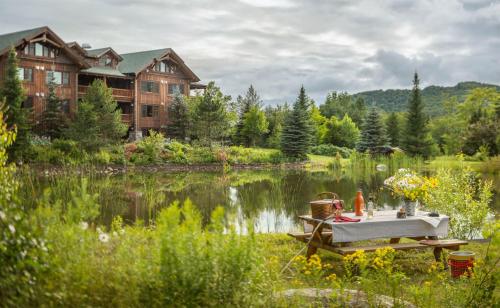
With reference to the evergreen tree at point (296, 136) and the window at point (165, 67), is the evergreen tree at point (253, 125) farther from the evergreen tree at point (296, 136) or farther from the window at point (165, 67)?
the window at point (165, 67)

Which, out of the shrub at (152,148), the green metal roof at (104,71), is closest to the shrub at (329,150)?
the shrub at (152,148)

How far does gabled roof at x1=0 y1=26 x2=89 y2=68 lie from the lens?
1264 inches

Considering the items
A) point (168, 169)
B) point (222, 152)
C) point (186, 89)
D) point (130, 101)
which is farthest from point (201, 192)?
point (186, 89)

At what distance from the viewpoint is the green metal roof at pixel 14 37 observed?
32597 millimetres

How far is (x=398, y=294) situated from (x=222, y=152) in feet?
92.9

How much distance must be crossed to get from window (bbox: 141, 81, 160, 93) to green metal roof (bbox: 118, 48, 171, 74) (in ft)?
4.05

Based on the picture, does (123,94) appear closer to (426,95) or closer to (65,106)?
(65,106)

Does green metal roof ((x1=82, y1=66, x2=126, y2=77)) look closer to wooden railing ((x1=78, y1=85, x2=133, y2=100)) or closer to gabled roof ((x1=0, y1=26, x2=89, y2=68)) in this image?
wooden railing ((x1=78, y1=85, x2=133, y2=100))

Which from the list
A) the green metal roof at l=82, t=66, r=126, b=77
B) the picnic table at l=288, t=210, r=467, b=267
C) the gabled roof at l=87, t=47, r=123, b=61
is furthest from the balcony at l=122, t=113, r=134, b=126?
the picnic table at l=288, t=210, r=467, b=267

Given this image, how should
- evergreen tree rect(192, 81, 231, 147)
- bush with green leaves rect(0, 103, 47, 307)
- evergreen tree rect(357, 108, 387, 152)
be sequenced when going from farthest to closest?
evergreen tree rect(357, 108, 387, 152) → evergreen tree rect(192, 81, 231, 147) → bush with green leaves rect(0, 103, 47, 307)

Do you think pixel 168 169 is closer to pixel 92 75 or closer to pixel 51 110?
pixel 51 110

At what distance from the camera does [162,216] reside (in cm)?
343

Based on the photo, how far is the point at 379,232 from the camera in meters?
7.90

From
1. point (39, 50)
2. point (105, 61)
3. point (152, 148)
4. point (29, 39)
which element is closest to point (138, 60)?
point (105, 61)
